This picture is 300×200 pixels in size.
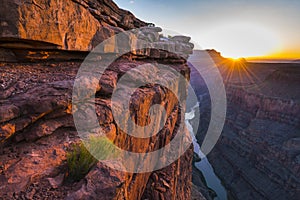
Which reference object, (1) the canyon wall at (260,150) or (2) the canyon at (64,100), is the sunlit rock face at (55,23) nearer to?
(2) the canyon at (64,100)

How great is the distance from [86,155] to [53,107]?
1.54 m

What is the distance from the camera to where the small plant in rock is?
124 inches

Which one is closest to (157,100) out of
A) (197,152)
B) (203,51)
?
(197,152)

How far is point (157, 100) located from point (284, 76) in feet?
124

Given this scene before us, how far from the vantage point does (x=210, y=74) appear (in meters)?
67.1

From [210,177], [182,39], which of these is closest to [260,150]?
[210,177]

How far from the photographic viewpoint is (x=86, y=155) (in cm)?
330

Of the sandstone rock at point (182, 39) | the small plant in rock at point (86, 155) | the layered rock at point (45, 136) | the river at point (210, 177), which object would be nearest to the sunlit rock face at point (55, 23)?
the layered rock at point (45, 136)

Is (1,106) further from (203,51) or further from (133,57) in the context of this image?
(203,51)

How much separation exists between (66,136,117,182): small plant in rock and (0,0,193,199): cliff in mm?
139

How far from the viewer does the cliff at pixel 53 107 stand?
294 centimetres

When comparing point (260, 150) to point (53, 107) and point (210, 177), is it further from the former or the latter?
point (53, 107)

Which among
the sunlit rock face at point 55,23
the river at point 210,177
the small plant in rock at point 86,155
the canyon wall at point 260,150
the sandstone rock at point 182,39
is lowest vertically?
the river at point 210,177

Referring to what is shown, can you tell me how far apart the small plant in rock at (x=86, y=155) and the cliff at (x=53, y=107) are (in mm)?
139
